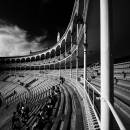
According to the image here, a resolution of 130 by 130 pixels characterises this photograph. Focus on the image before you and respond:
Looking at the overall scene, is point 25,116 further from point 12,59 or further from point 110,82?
point 12,59

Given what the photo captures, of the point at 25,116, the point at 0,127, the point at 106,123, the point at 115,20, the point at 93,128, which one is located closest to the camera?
the point at 106,123

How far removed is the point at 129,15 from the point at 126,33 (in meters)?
2.80


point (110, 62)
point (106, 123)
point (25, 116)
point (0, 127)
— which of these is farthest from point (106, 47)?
point (0, 127)

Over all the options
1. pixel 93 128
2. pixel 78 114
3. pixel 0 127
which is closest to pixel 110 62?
pixel 93 128

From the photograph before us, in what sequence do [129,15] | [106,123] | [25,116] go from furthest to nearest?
[25,116] < [129,15] < [106,123]

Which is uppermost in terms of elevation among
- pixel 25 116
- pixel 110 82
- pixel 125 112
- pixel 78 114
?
pixel 110 82

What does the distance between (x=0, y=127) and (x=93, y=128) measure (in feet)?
38.3

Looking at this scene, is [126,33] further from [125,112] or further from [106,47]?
[106,47]

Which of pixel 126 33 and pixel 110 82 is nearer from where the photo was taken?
pixel 110 82

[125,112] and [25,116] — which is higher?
[125,112]

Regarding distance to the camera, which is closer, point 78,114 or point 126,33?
point 78,114

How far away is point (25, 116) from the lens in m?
8.62

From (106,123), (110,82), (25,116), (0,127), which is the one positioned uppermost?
(110,82)

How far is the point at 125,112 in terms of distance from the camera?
110 inches
